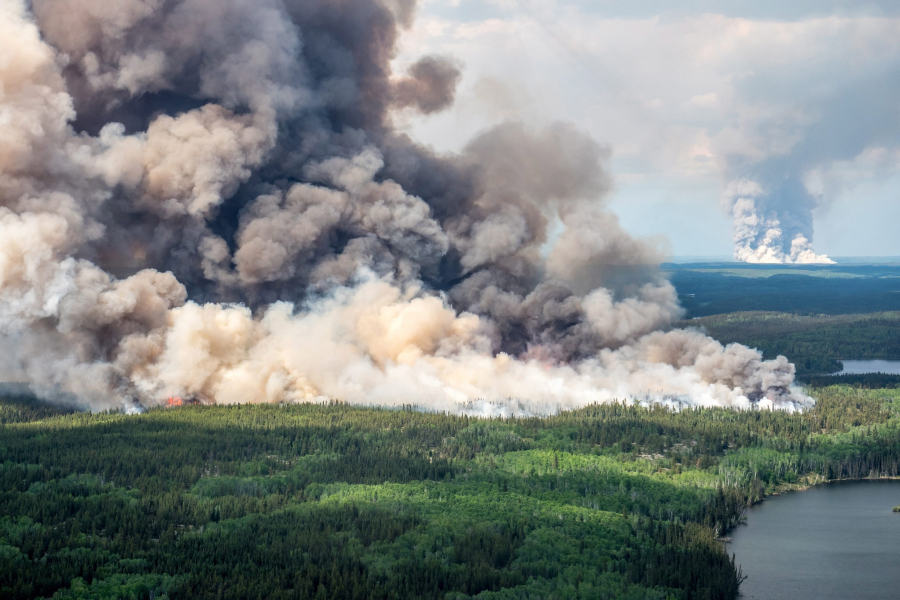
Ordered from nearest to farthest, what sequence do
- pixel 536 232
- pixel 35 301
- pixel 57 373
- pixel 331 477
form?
1. pixel 331 477
2. pixel 35 301
3. pixel 57 373
4. pixel 536 232

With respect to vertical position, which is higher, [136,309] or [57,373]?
[136,309]

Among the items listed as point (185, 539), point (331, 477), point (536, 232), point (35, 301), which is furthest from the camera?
point (536, 232)

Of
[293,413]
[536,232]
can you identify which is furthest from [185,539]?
[536,232]

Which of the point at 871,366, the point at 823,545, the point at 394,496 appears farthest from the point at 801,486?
the point at 871,366

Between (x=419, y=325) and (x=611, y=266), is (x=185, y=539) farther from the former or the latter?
(x=611, y=266)

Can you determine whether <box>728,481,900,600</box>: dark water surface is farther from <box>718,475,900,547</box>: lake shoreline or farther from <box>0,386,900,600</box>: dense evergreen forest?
<box>0,386,900,600</box>: dense evergreen forest

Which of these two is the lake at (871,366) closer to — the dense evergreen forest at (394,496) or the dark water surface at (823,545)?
the dense evergreen forest at (394,496)

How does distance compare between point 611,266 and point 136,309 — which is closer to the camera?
point 136,309

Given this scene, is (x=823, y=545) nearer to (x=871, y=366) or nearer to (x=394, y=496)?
(x=394, y=496)
